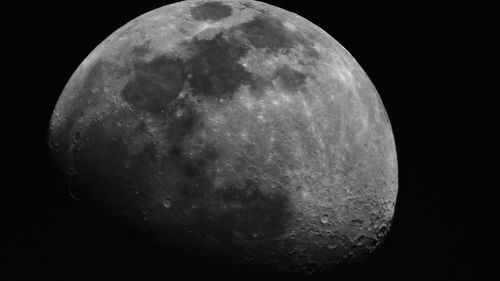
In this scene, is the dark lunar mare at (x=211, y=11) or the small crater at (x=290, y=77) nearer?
the small crater at (x=290, y=77)

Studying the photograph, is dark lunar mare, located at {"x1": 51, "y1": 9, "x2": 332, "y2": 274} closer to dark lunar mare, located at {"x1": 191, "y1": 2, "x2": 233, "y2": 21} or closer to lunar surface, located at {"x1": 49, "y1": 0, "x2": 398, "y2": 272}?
lunar surface, located at {"x1": 49, "y1": 0, "x2": 398, "y2": 272}

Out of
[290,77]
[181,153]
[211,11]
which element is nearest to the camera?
[181,153]

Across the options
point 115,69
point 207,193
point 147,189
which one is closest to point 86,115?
point 115,69

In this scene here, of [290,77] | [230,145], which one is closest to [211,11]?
[290,77]

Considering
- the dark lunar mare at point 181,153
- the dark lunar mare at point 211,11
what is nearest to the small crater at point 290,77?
the dark lunar mare at point 181,153

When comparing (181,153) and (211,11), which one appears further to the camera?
(211,11)

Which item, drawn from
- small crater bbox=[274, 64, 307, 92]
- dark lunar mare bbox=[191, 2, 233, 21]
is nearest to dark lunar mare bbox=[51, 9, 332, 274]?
small crater bbox=[274, 64, 307, 92]

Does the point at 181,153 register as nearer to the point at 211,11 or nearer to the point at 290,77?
the point at 290,77

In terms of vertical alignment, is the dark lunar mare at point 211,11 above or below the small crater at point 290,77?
above

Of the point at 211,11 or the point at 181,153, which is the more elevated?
the point at 211,11

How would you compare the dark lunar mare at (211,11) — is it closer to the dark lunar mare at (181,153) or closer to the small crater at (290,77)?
the dark lunar mare at (181,153)
